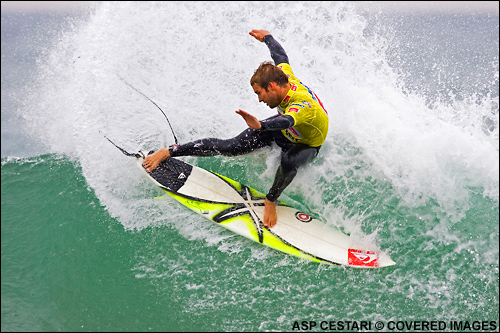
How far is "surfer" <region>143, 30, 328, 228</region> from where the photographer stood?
373cm

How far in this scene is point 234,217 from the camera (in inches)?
178

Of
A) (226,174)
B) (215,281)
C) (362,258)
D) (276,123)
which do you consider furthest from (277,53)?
(215,281)

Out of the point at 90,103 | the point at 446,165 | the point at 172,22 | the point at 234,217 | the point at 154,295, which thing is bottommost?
the point at 154,295

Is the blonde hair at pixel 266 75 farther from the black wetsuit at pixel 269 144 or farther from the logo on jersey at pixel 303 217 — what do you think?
the logo on jersey at pixel 303 217

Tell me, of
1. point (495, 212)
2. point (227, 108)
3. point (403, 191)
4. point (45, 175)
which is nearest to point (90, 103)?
point (45, 175)

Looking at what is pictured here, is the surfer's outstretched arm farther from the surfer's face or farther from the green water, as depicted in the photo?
the green water

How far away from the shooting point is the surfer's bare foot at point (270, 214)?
4.42 m

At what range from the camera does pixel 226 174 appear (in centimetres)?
522

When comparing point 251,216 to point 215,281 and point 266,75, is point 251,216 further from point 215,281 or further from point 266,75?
point 266,75

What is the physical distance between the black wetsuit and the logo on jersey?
398 millimetres

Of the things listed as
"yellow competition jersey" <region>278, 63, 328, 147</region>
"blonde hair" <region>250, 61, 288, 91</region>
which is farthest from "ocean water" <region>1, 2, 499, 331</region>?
"blonde hair" <region>250, 61, 288, 91</region>

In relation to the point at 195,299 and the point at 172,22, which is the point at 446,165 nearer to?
the point at 195,299

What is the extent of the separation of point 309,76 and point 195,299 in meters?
3.72

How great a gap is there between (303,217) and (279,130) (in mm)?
1077
